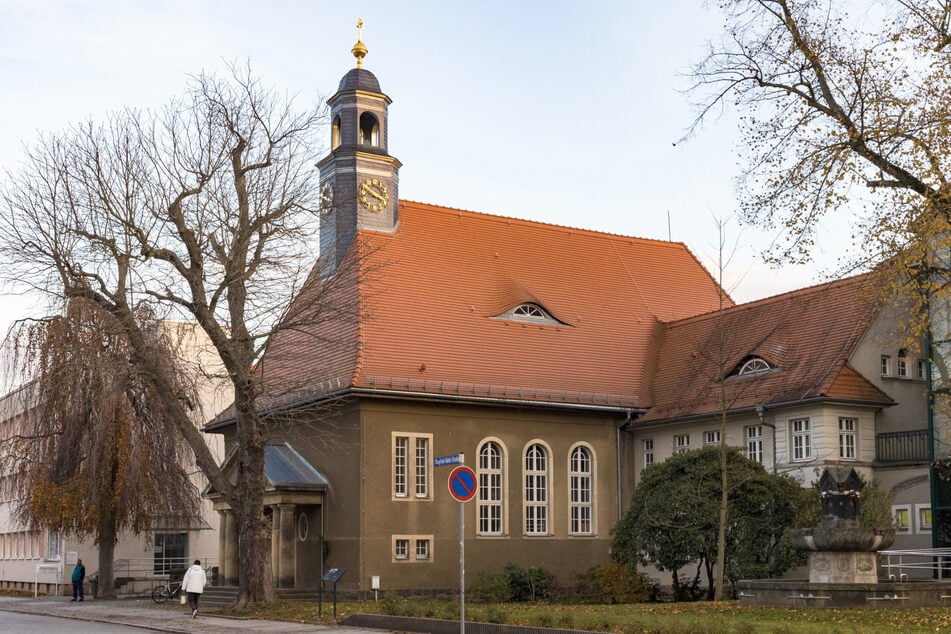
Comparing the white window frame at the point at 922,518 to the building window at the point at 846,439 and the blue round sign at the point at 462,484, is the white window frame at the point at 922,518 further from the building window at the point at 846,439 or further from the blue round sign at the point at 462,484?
the blue round sign at the point at 462,484

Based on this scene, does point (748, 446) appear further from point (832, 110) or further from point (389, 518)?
point (832, 110)

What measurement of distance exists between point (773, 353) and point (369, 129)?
48.5ft

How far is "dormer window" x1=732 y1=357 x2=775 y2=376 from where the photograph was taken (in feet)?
112

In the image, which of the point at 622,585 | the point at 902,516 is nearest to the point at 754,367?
the point at 902,516

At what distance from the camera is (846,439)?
31.2m

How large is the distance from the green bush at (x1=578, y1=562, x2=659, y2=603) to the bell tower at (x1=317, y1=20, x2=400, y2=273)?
42.0 feet

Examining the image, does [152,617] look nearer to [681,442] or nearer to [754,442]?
[681,442]

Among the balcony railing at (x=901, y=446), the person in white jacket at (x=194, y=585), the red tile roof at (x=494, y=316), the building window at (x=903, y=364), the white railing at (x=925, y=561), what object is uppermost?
the red tile roof at (x=494, y=316)

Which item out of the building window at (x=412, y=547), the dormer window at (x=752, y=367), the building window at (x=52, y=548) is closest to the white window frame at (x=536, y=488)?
the building window at (x=412, y=547)

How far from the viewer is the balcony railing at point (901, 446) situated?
30859 millimetres

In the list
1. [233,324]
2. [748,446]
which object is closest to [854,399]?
[748,446]

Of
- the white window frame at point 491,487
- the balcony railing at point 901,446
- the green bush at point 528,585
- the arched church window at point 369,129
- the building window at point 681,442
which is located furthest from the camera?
the arched church window at point 369,129

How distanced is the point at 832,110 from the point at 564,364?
1732 cm

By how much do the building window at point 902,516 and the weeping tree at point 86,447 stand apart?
2009cm
